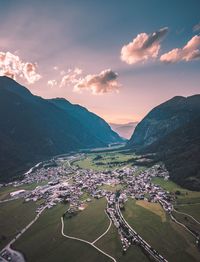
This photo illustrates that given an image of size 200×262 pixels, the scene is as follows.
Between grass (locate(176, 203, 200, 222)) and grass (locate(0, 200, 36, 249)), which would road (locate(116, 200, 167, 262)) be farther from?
grass (locate(0, 200, 36, 249))

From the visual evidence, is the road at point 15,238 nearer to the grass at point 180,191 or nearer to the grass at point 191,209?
the grass at point 191,209

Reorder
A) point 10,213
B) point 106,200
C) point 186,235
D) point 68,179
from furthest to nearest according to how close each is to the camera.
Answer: point 68,179 → point 106,200 → point 10,213 → point 186,235

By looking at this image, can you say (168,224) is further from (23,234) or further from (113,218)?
(23,234)

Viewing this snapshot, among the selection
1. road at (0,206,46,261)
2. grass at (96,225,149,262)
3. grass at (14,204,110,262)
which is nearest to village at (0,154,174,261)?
grass at (96,225,149,262)

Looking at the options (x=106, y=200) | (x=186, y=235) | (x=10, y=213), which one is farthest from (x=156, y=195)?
(x=10, y=213)

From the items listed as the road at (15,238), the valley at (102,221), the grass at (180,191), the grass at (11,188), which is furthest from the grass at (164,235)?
the grass at (11,188)

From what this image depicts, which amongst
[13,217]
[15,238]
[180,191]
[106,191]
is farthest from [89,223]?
[180,191]
